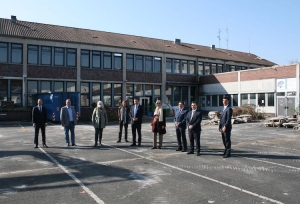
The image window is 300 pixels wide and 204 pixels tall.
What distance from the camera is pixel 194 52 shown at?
135ft

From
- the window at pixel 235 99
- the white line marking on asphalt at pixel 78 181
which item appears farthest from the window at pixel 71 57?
the white line marking on asphalt at pixel 78 181

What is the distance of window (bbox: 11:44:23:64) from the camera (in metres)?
28.4

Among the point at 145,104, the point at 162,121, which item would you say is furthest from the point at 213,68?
the point at 162,121

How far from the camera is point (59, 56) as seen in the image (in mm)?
30734

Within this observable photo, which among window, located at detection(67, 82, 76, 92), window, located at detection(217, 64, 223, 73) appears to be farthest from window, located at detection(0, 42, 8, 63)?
window, located at detection(217, 64, 223, 73)

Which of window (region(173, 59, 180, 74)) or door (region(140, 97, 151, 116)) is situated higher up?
window (region(173, 59, 180, 74))

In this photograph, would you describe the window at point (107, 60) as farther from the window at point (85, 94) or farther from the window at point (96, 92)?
the window at point (85, 94)

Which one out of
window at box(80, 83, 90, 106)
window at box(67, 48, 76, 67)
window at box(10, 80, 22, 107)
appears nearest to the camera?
window at box(10, 80, 22, 107)

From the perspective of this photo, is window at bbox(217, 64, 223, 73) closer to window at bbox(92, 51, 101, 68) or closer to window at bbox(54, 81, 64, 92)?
window at bbox(92, 51, 101, 68)

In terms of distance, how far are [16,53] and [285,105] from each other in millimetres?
25438

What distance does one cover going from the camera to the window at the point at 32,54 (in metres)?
29.1

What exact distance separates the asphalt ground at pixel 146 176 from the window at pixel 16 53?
64.0 ft

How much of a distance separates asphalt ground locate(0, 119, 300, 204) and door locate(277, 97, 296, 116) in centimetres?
1912

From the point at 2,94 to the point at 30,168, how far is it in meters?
22.5
